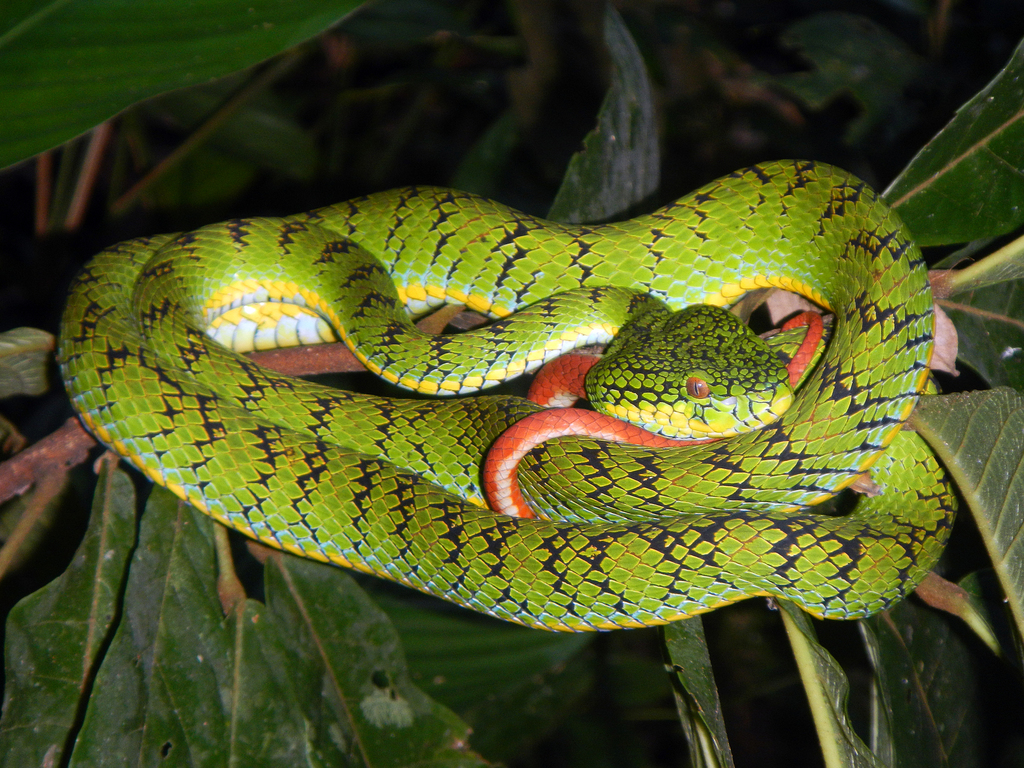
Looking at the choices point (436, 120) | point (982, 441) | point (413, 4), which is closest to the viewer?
point (982, 441)

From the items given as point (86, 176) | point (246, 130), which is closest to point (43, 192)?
point (86, 176)

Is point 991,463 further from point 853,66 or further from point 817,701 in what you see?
point 853,66

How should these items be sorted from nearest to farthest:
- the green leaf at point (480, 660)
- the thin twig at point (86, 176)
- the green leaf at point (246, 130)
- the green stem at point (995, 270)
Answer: the green stem at point (995, 270), the green leaf at point (480, 660), the thin twig at point (86, 176), the green leaf at point (246, 130)

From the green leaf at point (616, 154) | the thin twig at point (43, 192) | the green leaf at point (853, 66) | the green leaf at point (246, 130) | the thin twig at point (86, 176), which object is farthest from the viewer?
the green leaf at point (246, 130)

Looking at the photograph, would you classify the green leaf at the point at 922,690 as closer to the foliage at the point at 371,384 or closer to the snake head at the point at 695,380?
the foliage at the point at 371,384

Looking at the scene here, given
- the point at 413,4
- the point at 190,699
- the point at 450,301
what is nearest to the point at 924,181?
the point at 450,301

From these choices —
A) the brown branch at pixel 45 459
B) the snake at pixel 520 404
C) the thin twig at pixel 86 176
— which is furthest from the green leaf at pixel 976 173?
the thin twig at pixel 86 176

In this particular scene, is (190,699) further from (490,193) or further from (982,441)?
(490,193)
